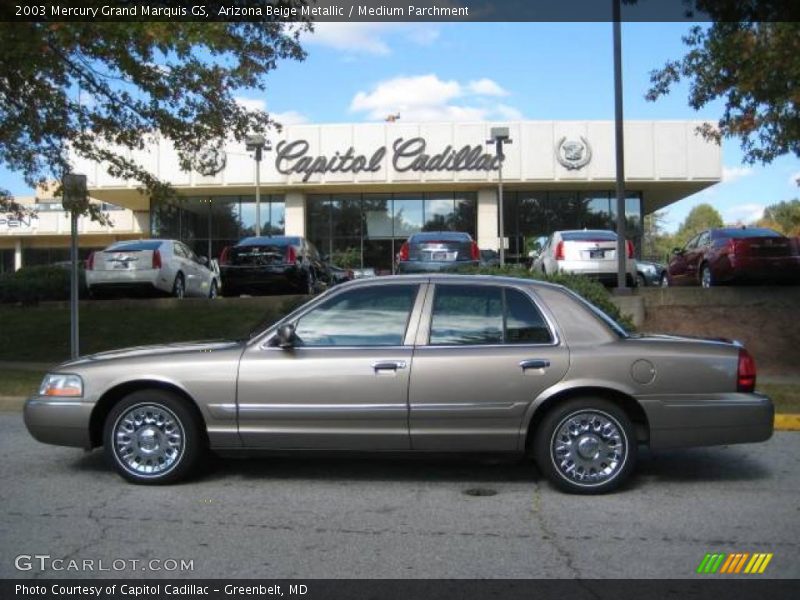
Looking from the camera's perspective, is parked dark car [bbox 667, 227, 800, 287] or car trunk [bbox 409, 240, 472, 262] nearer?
parked dark car [bbox 667, 227, 800, 287]

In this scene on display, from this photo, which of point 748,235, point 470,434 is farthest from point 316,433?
point 748,235

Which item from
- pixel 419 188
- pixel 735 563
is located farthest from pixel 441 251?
pixel 419 188

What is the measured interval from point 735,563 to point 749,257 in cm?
1160

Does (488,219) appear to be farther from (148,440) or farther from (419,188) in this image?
(148,440)

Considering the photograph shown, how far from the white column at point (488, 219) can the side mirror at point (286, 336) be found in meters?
28.4

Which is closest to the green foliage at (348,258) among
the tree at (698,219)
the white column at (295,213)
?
the white column at (295,213)

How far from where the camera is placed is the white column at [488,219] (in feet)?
111

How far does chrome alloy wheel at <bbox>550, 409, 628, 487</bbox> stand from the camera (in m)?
5.65

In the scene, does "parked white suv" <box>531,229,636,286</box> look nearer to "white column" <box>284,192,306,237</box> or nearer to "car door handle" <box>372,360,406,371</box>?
"car door handle" <box>372,360,406,371</box>

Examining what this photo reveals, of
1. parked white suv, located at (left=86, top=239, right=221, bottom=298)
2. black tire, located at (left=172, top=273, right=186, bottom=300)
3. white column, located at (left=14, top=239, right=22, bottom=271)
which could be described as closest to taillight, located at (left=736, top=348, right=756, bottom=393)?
parked white suv, located at (left=86, top=239, right=221, bottom=298)

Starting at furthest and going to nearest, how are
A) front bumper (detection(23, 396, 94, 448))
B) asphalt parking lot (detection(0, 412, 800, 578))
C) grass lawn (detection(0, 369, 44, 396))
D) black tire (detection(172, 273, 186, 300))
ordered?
black tire (detection(172, 273, 186, 300)) < grass lawn (detection(0, 369, 44, 396)) < front bumper (detection(23, 396, 94, 448)) < asphalt parking lot (detection(0, 412, 800, 578))
